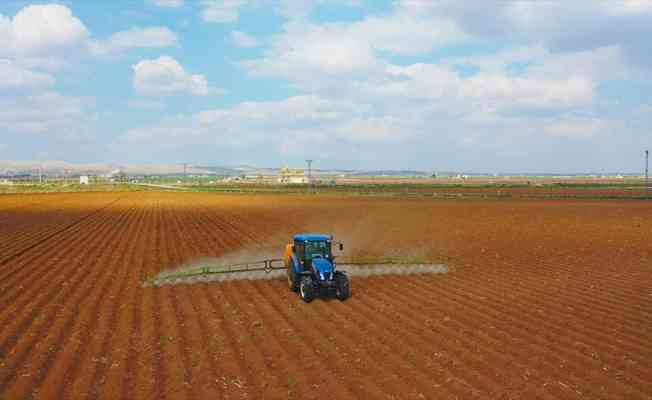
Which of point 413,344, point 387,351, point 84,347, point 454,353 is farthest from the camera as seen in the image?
point 413,344

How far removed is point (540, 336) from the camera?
11430 mm

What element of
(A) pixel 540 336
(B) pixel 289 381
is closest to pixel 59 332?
(B) pixel 289 381

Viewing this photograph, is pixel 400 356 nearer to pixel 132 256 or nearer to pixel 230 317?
pixel 230 317

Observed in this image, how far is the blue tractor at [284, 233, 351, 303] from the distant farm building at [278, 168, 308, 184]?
14775cm

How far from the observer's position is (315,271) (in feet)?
47.5

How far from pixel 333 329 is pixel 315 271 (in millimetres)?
2717

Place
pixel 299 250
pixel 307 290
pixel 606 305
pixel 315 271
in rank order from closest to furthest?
pixel 606 305, pixel 307 290, pixel 315 271, pixel 299 250

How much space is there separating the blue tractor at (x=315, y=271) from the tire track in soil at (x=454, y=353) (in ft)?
3.73

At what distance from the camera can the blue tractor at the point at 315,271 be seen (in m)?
14.4

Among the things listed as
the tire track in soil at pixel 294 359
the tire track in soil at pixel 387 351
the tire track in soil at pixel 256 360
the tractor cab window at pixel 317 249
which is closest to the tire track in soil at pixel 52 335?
the tire track in soil at pixel 256 360

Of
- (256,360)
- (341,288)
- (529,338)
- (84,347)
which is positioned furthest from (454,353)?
(84,347)

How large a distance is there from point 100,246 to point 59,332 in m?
13.7

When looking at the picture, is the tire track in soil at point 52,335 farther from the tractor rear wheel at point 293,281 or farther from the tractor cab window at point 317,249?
the tractor cab window at point 317,249

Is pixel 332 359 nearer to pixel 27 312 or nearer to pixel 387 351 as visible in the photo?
pixel 387 351
